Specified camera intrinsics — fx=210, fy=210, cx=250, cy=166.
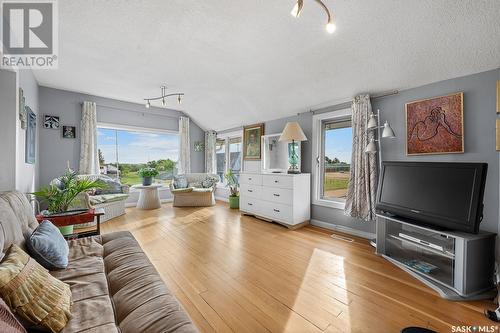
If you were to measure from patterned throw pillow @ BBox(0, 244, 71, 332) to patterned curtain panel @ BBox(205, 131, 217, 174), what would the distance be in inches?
208

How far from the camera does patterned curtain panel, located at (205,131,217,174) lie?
6.27m

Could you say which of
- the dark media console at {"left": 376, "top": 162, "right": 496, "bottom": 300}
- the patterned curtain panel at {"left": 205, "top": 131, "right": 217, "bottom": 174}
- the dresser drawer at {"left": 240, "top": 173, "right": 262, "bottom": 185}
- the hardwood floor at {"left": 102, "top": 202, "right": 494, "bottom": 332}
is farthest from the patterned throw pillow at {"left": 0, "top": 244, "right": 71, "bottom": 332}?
the patterned curtain panel at {"left": 205, "top": 131, "right": 217, "bottom": 174}

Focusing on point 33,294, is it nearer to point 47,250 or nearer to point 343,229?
point 47,250

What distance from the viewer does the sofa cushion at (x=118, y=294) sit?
2.94 feet

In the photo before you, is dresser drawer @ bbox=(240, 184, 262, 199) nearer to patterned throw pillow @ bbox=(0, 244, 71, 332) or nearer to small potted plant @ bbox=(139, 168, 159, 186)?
small potted plant @ bbox=(139, 168, 159, 186)

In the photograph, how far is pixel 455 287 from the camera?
1770 mm

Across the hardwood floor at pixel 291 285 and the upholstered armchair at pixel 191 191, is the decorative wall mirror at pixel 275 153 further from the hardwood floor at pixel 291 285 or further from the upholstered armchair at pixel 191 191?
the upholstered armchair at pixel 191 191

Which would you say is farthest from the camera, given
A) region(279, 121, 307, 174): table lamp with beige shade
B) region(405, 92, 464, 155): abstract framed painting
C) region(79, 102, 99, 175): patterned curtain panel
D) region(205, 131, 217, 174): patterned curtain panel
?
region(205, 131, 217, 174): patterned curtain panel

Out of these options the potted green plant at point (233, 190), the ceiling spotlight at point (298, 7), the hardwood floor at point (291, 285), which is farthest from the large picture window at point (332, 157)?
the ceiling spotlight at point (298, 7)

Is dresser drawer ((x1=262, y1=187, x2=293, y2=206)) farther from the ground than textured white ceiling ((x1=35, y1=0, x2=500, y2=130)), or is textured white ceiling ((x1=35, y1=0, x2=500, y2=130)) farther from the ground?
textured white ceiling ((x1=35, y1=0, x2=500, y2=130))

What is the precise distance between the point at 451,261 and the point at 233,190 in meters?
4.01

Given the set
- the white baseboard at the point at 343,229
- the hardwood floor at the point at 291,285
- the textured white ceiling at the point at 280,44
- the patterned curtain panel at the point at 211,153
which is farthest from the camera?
the patterned curtain panel at the point at 211,153

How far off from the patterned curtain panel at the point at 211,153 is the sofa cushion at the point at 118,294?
4.63 m

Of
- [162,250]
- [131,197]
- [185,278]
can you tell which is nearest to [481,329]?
[185,278]
